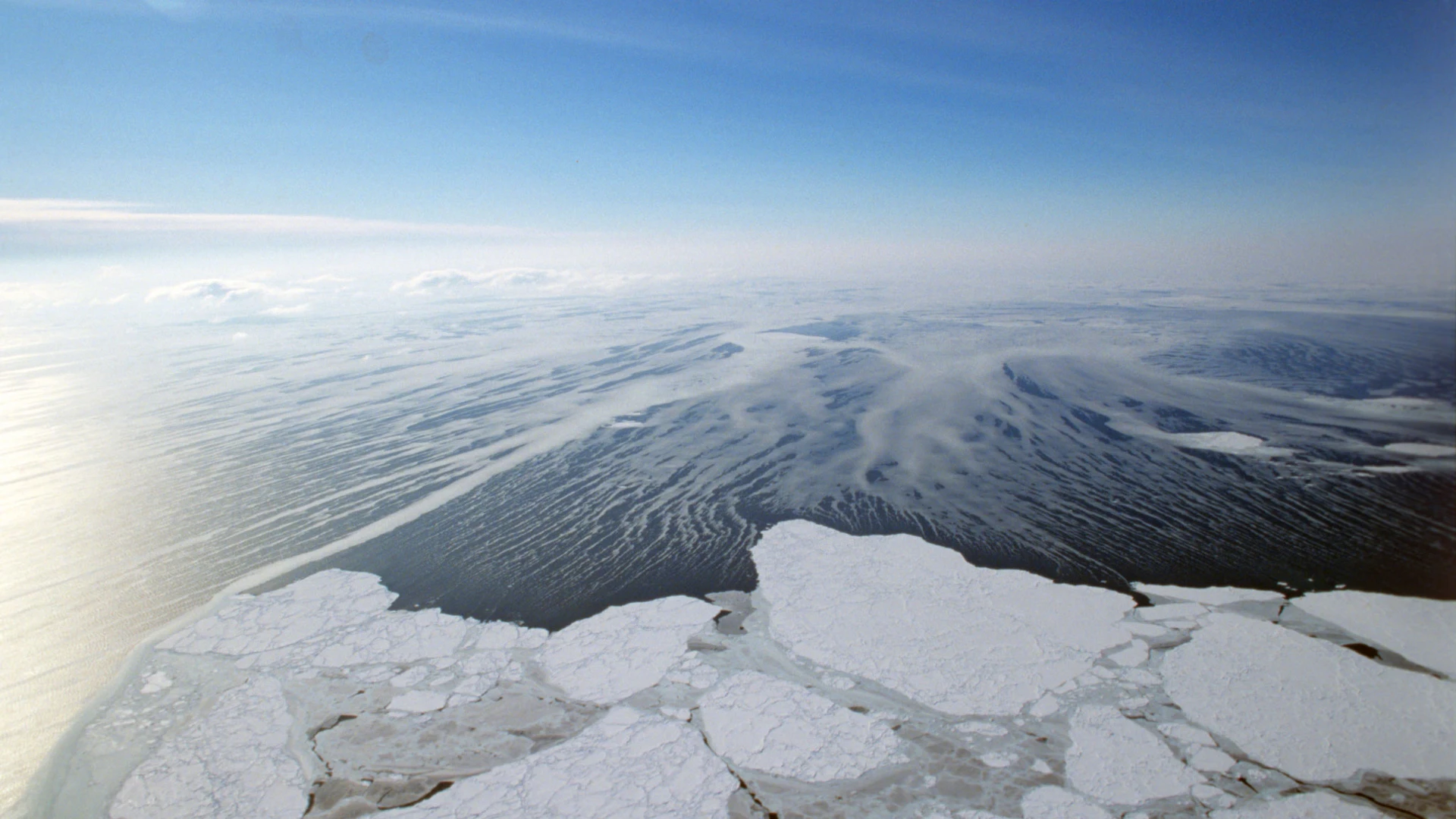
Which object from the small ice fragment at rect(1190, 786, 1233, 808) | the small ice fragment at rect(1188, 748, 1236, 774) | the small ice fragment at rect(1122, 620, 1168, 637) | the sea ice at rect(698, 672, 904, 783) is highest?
the small ice fragment at rect(1122, 620, 1168, 637)

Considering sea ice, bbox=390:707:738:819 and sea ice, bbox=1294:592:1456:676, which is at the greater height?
sea ice, bbox=1294:592:1456:676

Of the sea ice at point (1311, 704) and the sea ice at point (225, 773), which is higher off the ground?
the sea ice at point (1311, 704)

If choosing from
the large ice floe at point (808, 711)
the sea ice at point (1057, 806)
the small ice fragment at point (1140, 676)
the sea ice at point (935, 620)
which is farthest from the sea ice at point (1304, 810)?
the sea ice at point (935, 620)

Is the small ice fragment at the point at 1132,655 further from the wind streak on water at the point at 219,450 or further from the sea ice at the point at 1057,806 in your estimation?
the wind streak on water at the point at 219,450

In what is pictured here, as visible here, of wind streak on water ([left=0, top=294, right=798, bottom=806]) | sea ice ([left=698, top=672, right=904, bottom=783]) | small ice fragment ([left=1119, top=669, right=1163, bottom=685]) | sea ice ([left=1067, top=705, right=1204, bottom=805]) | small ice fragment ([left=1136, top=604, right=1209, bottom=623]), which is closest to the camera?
sea ice ([left=1067, top=705, right=1204, bottom=805])

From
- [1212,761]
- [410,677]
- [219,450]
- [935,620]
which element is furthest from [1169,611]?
[219,450]

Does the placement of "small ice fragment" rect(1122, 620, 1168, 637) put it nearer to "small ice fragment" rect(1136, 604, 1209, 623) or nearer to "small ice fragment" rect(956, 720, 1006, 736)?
"small ice fragment" rect(1136, 604, 1209, 623)

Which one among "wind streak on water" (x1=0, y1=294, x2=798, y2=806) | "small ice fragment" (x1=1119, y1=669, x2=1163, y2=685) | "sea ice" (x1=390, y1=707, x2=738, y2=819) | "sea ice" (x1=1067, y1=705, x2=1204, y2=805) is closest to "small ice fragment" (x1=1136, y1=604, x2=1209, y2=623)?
"small ice fragment" (x1=1119, y1=669, x2=1163, y2=685)
